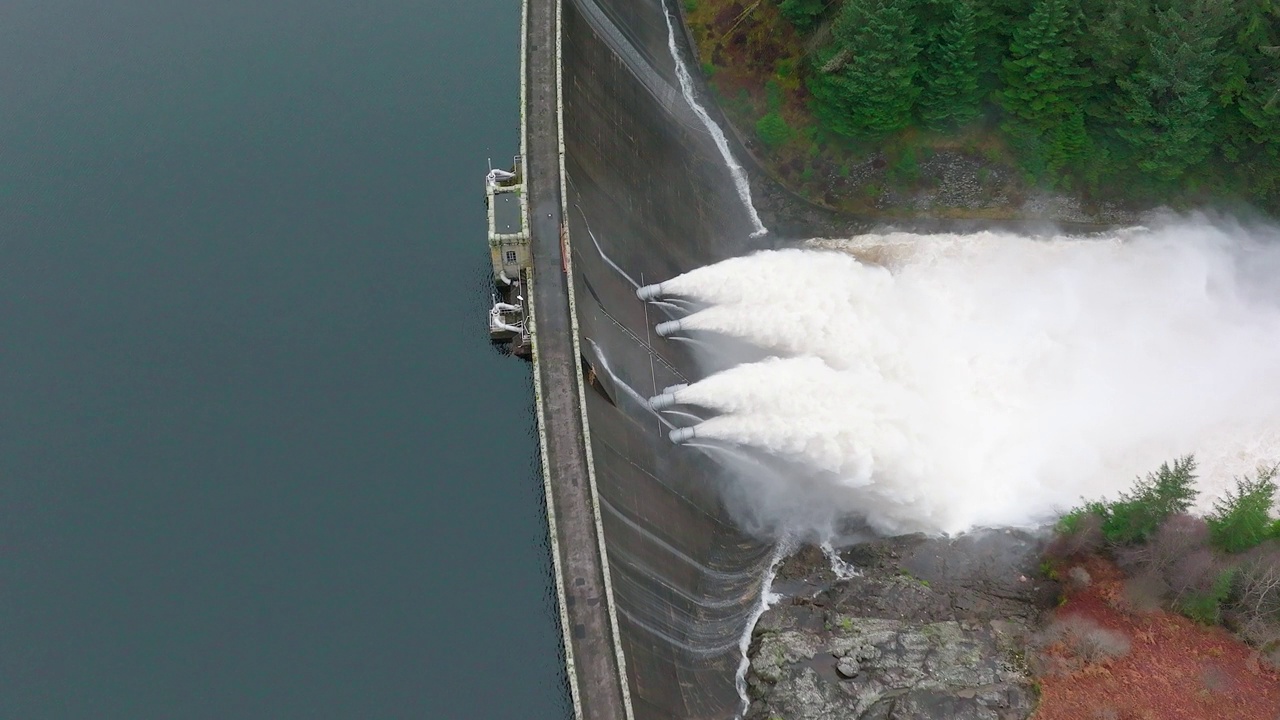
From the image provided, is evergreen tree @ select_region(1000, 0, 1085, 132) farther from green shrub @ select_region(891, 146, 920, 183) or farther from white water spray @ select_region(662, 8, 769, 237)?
white water spray @ select_region(662, 8, 769, 237)

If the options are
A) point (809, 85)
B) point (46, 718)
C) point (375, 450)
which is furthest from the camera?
point (809, 85)

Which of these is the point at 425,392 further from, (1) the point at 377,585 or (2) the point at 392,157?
(2) the point at 392,157

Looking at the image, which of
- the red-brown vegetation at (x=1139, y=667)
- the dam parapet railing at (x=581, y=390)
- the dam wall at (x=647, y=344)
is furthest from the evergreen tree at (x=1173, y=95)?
the dam parapet railing at (x=581, y=390)

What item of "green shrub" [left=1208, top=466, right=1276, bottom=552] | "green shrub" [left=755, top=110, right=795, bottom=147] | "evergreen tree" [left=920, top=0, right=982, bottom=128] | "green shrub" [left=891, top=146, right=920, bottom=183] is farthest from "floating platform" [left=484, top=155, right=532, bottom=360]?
"green shrub" [left=1208, top=466, right=1276, bottom=552]

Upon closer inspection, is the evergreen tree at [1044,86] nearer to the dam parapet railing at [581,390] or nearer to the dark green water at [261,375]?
the dam parapet railing at [581,390]

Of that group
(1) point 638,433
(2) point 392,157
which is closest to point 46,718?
(1) point 638,433

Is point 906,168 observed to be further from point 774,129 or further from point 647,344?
point 647,344

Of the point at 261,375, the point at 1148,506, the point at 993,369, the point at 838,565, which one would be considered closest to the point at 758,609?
the point at 838,565
